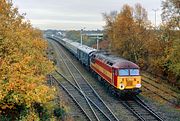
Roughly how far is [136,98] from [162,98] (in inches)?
90.5

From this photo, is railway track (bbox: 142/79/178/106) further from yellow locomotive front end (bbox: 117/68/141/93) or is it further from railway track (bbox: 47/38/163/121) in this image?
yellow locomotive front end (bbox: 117/68/141/93)

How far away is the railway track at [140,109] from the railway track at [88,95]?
1806 mm

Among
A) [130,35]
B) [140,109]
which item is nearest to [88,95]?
[140,109]

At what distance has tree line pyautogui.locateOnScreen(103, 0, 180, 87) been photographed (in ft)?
126

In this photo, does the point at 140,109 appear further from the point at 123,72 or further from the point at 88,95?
the point at 88,95

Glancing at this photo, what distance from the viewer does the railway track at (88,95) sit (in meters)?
25.9

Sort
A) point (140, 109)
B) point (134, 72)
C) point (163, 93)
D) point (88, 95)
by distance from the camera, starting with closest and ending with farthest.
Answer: point (140, 109)
point (134, 72)
point (88, 95)
point (163, 93)

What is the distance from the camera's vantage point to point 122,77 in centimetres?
3100

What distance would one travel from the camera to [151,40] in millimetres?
48594

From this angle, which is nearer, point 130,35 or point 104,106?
point 104,106

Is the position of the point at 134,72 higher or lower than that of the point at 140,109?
higher

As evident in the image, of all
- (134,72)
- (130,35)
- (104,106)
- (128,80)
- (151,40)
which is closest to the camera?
(104,106)

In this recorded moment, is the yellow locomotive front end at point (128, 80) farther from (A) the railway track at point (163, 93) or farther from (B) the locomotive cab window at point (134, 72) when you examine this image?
(A) the railway track at point (163, 93)

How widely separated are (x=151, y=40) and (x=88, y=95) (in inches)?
716
